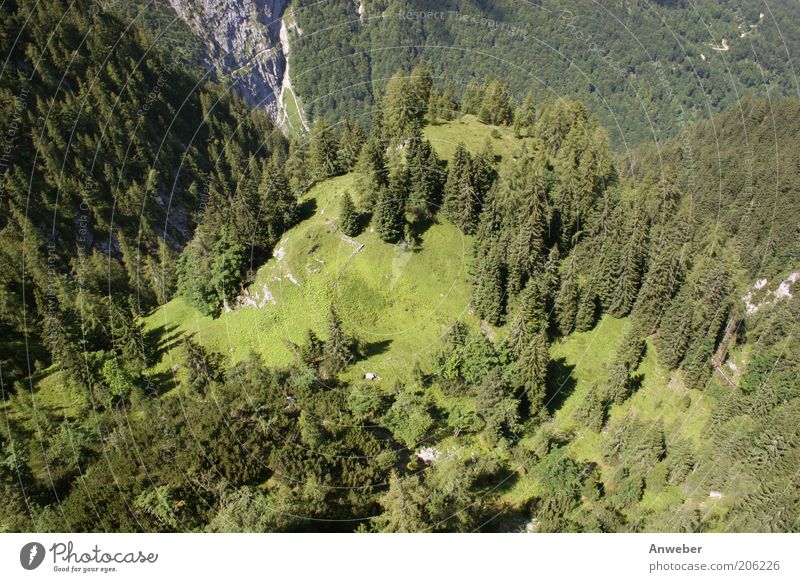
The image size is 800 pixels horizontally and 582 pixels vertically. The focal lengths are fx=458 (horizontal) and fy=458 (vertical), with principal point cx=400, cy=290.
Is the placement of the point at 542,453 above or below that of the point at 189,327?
below

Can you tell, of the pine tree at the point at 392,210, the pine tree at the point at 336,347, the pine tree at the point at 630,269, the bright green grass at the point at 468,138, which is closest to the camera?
the pine tree at the point at 336,347

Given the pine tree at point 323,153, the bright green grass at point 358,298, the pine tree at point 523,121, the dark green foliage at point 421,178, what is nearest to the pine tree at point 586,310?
the bright green grass at point 358,298

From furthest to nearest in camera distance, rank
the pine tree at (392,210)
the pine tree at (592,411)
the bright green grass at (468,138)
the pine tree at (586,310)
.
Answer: the bright green grass at (468,138) < the pine tree at (392,210) < the pine tree at (586,310) < the pine tree at (592,411)

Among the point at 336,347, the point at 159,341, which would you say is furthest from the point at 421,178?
the point at 159,341

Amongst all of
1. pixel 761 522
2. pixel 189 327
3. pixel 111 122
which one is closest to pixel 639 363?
pixel 761 522

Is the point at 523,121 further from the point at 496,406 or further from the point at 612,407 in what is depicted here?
the point at 496,406

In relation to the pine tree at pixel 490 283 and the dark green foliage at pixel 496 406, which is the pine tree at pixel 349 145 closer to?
the pine tree at pixel 490 283

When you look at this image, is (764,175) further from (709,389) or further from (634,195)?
(709,389)

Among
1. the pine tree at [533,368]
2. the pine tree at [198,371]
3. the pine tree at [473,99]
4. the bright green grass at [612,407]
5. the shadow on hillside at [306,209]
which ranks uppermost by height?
the pine tree at [473,99]
